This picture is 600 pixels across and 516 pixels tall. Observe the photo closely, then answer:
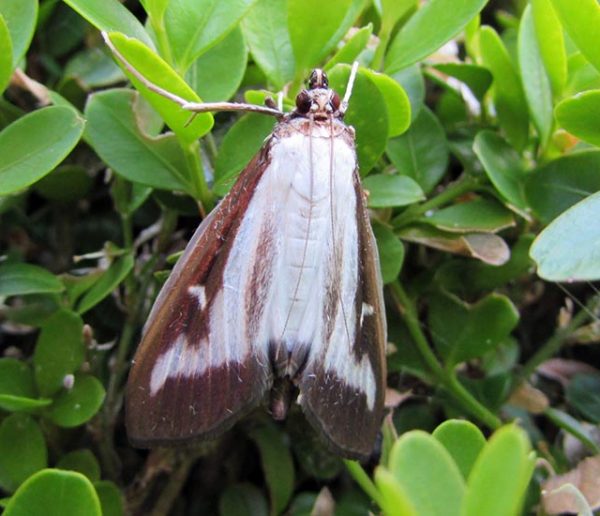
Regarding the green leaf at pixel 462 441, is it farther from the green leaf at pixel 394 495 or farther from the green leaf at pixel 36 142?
the green leaf at pixel 36 142

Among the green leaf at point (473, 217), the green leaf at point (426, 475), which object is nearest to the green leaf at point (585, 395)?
the green leaf at point (473, 217)

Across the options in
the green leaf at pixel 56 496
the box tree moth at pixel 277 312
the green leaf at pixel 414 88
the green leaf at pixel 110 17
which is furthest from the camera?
the green leaf at pixel 414 88

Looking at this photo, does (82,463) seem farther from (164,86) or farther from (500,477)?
(500,477)

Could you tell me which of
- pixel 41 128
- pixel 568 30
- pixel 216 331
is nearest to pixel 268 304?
pixel 216 331

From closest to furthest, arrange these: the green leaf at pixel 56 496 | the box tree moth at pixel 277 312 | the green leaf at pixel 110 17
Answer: the green leaf at pixel 56 496 < the green leaf at pixel 110 17 < the box tree moth at pixel 277 312

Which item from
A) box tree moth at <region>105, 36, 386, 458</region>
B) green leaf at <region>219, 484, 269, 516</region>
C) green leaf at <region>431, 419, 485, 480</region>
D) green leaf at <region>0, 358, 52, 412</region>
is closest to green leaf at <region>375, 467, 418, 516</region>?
green leaf at <region>431, 419, 485, 480</region>

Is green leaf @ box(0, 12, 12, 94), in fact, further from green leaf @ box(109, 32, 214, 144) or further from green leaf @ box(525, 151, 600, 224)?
green leaf @ box(525, 151, 600, 224)

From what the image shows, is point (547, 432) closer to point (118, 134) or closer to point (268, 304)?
point (268, 304)
